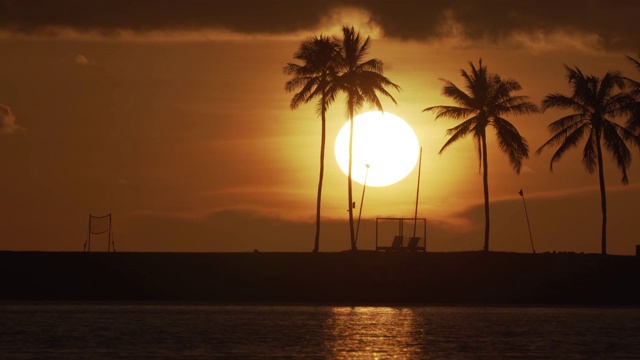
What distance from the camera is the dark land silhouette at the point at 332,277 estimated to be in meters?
99.8

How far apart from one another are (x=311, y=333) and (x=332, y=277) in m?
29.4

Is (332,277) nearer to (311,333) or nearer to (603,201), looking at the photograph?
(603,201)

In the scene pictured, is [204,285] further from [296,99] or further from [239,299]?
[296,99]

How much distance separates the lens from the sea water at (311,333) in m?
60.3

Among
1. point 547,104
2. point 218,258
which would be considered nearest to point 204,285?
point 218,258

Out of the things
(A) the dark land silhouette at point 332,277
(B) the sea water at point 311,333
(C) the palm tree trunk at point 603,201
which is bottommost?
(B) the sea water at point 311,333

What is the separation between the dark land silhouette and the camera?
99.8 metres

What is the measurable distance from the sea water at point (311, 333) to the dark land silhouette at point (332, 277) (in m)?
1.61

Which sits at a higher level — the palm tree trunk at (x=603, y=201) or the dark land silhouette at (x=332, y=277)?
the palm tree trunk at (x=603, y=201)

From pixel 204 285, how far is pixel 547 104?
1138 inches

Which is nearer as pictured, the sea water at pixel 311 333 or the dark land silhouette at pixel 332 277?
the sea water at pixel 311 333

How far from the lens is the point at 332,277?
10169 cm

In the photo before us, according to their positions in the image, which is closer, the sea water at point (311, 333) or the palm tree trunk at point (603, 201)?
the sea water at point (311, 333)

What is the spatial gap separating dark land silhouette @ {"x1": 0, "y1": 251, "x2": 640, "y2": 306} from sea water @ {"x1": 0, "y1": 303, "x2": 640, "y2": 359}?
161 centimetres
